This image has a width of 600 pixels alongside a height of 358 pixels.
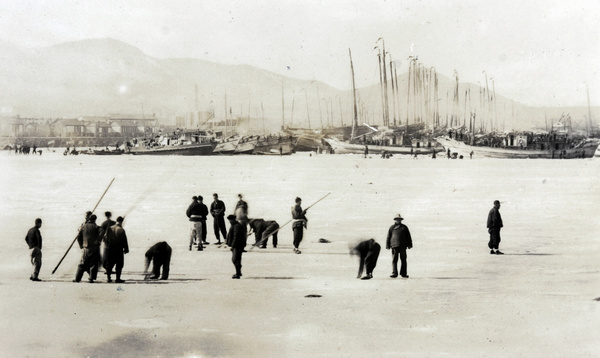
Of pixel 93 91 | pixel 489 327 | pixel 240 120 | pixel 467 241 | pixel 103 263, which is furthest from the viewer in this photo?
pixel 93 91

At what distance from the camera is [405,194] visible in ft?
83.3

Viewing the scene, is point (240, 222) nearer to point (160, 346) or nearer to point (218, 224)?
point (218, 224)

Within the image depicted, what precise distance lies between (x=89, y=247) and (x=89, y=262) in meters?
0.29

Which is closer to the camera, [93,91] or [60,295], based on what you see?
[60,295]

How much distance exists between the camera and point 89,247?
11094 millimetres

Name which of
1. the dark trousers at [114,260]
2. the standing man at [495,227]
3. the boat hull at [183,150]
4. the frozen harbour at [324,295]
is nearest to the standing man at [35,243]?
the frozen harbour at [324,295]

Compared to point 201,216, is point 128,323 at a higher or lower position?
lower

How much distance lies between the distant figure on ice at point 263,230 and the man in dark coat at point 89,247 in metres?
4.15

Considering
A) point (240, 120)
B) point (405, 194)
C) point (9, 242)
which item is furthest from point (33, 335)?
point (240, 120)

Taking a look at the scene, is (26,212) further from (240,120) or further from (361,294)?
(240,120)

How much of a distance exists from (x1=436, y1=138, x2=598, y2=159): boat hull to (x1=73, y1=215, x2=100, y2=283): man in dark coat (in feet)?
181

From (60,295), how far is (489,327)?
6326 millimetres

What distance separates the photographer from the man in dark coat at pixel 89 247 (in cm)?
1105

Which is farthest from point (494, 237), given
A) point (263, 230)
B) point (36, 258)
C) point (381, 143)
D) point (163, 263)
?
point (381, 143)
